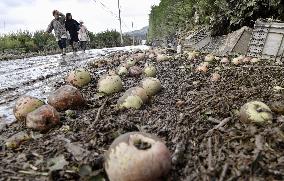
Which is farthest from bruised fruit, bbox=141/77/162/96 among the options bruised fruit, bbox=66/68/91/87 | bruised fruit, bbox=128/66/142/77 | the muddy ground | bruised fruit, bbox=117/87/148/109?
bruised fruit, bbox=128/66/142/77

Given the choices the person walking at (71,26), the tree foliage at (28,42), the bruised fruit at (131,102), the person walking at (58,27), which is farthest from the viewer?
the tree foliage at (28,42)

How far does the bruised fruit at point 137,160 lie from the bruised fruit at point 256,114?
1448 millimetres

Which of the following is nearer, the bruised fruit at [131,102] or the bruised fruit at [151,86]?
the bruised fruit at [131,102]

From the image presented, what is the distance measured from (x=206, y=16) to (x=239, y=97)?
599 inches

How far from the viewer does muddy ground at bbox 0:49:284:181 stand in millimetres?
3275

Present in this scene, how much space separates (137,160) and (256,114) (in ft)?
5.88

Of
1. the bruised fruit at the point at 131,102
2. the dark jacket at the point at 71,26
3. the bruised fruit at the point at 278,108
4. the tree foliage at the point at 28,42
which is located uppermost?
the dark jacket at the point at 71,26

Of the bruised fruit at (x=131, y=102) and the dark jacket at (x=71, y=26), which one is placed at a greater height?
the dark jacket at (x=71, y=26)

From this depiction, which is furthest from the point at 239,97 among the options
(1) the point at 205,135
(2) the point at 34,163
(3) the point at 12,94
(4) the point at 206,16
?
(4) the point at 206,16

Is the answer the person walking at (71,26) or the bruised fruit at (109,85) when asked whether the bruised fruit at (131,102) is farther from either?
the person walking at (71,26)

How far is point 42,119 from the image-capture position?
15.7 feet

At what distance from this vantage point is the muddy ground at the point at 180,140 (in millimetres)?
3275

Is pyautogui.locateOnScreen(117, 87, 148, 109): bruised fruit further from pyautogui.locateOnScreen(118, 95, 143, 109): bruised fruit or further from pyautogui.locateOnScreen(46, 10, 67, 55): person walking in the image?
pyautogui.locateOnScreen(46, 10, 67, 55): person walking

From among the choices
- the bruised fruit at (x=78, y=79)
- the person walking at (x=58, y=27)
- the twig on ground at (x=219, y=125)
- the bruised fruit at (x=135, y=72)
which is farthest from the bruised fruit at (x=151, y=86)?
the person walking at (x=58, y=27)
